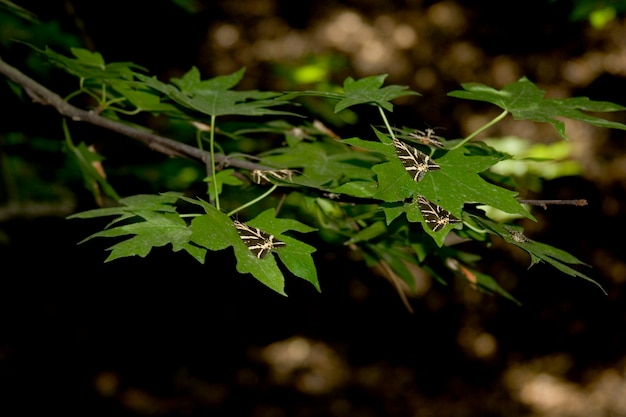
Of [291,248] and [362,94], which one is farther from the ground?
[362,94]

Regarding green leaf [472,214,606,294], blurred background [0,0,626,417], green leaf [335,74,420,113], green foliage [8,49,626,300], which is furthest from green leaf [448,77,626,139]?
blurred background [0,0,626,417]

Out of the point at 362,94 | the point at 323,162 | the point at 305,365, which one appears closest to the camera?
the point at 362,94

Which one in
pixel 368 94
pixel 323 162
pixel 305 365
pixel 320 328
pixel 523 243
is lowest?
pixel 305 365

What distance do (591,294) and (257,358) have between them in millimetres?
2209

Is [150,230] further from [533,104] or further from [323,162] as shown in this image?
[533,104]

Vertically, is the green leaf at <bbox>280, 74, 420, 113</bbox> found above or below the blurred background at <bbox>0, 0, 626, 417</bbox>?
above

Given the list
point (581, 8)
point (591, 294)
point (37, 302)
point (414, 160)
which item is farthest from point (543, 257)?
point (37, 302)

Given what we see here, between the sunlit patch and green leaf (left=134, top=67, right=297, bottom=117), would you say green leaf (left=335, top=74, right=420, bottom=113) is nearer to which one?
green leaf (left=134, top=67, right=297, bottom=117)

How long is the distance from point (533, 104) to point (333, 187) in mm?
420

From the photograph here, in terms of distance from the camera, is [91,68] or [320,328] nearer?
[91,68]

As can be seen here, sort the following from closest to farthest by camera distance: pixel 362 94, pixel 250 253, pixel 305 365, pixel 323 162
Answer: pixel 250 253 < pixel 362 94 < pixel 323 162 < pixel 305 365

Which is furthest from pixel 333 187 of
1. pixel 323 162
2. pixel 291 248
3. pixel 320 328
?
pixel 320 328

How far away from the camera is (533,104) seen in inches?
39.1

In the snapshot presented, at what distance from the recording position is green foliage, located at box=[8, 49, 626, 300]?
2.54 feet
